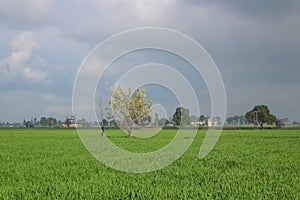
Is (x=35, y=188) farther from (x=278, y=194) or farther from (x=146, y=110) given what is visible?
(x=146, y=110)

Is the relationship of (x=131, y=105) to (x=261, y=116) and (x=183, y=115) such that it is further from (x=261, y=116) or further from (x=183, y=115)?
(x=261, y=116)

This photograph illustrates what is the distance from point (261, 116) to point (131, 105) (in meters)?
103

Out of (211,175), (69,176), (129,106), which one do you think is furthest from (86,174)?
(129,106)

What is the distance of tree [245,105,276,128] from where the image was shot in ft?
477

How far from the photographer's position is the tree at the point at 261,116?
146m

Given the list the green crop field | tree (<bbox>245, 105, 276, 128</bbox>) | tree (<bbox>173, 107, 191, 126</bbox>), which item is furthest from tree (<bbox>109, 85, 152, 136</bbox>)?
tree (<bbox>245, 105, 276, 128</bbox>)

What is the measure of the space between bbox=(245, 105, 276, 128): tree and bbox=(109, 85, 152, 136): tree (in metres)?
97.6

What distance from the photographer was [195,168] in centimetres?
1532

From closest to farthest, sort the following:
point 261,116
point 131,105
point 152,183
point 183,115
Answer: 1. point 152,183
2. point 183,115
3. point 131,105
4. point 261,116

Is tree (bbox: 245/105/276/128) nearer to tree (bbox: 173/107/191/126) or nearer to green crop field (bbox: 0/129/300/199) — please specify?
tree (bbox: 173/107/191/126)

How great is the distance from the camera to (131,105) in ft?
180

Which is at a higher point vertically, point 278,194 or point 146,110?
point 146,110

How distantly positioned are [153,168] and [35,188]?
557 cm

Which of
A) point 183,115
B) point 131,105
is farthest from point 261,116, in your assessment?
point 183,115
